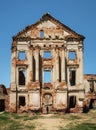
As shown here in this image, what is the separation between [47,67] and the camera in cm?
3438

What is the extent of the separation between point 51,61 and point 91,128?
12.4 meters

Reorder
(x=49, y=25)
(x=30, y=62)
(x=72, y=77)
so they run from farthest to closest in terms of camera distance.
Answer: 1. (x=72, y=77)
2. (x=49, y=25)
3. (x=30, y=62)

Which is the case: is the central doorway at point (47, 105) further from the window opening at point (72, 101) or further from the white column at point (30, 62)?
the white column at point (30, 62)

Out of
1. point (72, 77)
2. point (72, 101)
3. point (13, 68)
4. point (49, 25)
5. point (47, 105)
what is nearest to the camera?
point (13, 68)

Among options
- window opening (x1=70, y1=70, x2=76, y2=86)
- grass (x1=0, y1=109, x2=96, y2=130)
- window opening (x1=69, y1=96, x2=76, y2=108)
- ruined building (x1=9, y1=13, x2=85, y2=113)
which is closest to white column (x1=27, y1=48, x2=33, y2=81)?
ruined building (x1=9, y1=13, x2=85, y2=113)

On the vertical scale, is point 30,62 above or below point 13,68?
above

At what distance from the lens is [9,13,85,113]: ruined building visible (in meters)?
33.8

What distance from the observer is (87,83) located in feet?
137

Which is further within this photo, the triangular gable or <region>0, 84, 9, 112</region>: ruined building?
the triangular gable

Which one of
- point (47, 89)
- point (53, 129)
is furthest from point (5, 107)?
point (53, 129)

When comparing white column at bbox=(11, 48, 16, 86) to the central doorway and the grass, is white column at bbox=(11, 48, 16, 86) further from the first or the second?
the grass

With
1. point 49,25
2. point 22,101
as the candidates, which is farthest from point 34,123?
point 49,25

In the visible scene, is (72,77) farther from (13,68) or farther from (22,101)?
(13,68)

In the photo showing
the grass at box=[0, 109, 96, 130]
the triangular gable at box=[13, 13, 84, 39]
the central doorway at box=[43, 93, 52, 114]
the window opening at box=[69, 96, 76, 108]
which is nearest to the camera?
the grass at box=[0, 109, 96, 130]
